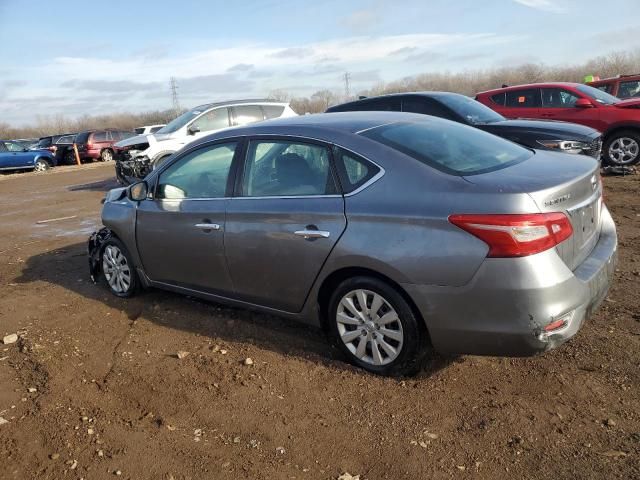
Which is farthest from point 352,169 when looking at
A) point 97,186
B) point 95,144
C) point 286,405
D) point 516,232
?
point 95,144

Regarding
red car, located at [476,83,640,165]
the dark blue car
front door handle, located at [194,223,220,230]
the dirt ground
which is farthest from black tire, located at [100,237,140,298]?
the dark blue car

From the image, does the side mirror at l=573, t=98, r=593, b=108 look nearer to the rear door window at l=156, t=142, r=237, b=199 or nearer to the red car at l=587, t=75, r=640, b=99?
the red car at l=587, t=75, r=640, b=99

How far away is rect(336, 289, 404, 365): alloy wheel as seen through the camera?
3.32 m

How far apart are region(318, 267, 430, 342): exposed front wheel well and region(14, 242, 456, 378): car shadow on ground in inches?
13.7

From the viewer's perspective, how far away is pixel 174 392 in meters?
3.51

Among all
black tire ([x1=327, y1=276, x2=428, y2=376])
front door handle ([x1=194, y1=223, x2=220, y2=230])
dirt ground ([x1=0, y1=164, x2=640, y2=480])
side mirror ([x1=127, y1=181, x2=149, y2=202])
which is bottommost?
dirt ground ([x1=0, y1=164, x2=640, y2=480])

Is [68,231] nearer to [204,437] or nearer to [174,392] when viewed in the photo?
[174,392]

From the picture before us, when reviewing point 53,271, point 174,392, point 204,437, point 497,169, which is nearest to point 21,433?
point 174,392

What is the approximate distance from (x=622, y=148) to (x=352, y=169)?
29.6ft

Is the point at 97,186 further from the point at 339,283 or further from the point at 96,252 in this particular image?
the point at 339,283

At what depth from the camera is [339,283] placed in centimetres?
353

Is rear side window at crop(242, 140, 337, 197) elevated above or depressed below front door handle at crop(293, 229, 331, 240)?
above

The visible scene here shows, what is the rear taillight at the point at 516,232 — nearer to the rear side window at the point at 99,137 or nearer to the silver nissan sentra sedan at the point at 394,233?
the silver nissan sentra sedan at the point at 394,233

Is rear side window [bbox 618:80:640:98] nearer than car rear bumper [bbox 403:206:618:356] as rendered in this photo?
No
